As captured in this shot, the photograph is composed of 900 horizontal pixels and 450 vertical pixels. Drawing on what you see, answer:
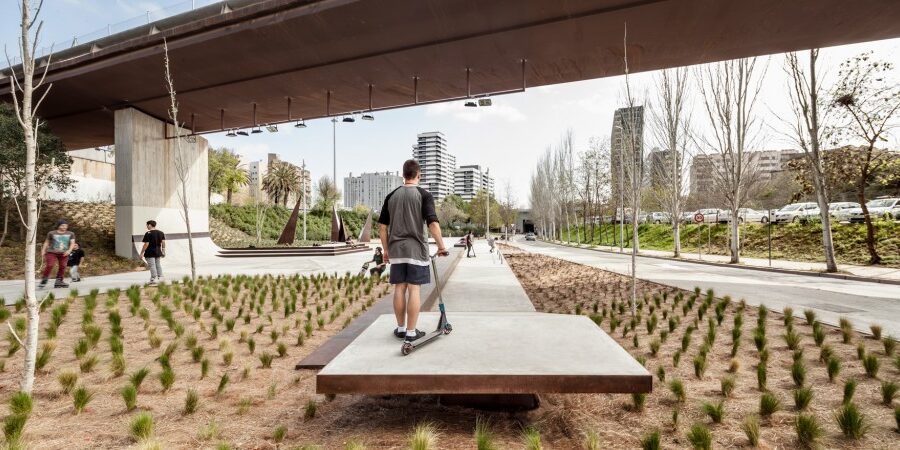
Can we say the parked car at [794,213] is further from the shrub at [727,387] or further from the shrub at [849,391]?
the shrub at [727,387]

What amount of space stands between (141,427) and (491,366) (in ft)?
7.33

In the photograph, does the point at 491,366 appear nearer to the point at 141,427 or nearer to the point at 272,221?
the point at 141,427

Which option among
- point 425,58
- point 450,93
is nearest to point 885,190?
point 450,93

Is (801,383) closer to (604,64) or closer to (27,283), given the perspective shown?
(27,283)

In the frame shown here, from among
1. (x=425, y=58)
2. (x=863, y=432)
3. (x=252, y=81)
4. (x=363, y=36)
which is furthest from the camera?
(x=252, y=81)

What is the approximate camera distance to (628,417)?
2902mm

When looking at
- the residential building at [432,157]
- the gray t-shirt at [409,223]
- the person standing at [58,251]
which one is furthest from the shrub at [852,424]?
the residential building at [432,157]

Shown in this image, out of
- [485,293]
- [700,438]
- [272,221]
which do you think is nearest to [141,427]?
[700,438]

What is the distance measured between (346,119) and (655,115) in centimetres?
1792

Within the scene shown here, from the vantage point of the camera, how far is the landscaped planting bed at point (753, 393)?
2.49 m

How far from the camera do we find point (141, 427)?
244 cm

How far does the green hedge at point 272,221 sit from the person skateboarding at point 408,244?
121ft

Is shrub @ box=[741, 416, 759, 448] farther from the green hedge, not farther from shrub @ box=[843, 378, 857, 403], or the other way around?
the green hedge

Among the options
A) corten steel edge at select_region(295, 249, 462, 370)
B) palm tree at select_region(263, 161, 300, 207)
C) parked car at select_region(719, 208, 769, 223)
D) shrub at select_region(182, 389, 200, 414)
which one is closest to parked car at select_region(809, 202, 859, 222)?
parked car at select_region(719, 208, 769, 223)
